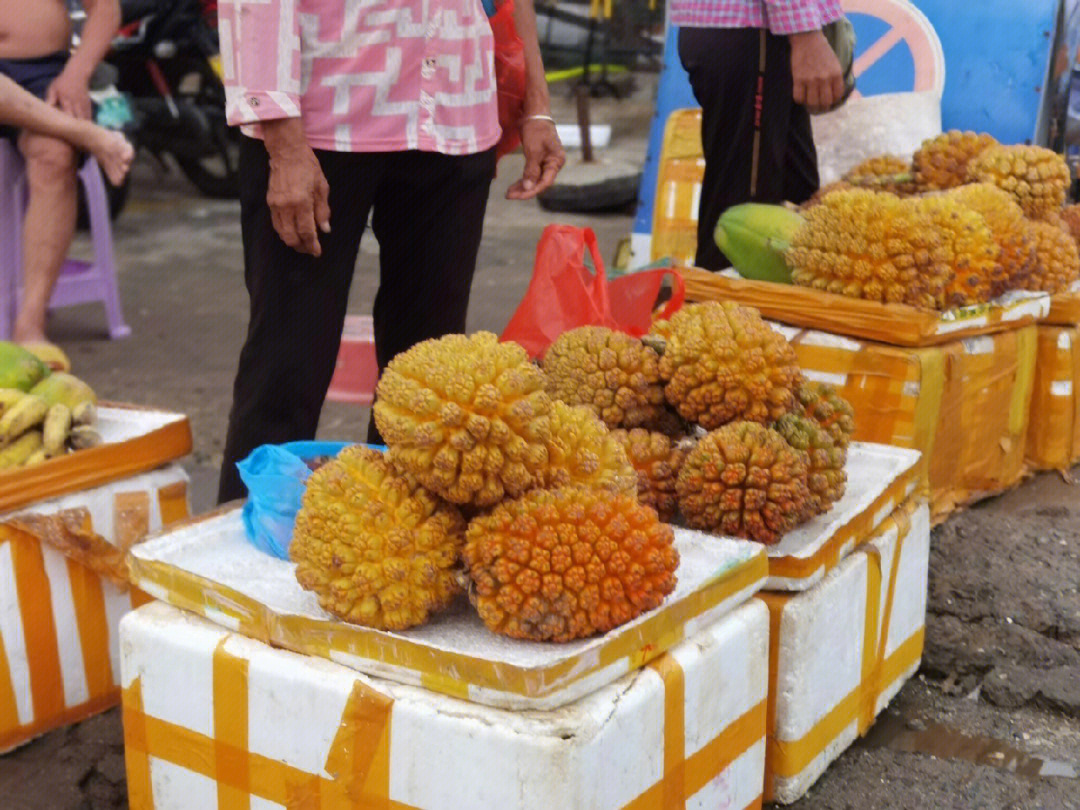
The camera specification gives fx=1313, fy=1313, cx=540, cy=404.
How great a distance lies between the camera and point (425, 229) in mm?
2449

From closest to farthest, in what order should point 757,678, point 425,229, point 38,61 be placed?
point 757,678, point 425,229, point 38,61

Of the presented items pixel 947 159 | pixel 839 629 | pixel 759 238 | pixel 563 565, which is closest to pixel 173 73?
pixel 947 159

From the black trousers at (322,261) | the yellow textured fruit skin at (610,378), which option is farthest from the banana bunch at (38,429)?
the yellow textured fruit skin at (610,378)

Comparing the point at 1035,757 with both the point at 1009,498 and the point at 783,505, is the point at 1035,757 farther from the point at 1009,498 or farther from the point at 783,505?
the point at 1009,498

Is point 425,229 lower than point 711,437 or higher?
higher

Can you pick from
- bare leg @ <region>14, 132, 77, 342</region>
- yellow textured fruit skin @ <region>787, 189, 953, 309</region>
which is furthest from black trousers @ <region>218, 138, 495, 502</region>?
bare leg @ <region>14, 132, 77, 342</region>

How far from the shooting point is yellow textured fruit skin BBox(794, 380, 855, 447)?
219 centimetres

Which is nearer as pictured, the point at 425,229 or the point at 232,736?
the point at 232,736

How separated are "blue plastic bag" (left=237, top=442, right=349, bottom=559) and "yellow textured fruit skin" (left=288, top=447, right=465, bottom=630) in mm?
217

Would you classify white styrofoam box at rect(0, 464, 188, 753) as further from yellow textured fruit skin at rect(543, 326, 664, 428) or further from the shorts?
the shorts

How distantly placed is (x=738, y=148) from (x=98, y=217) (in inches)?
103

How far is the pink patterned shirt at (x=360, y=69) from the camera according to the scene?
211 centimetres

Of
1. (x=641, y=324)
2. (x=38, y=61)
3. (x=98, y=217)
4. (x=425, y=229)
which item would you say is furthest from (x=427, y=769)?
(x=98, y=217)

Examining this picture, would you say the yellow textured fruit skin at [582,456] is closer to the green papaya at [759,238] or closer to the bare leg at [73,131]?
the green papaya at [759,238]
